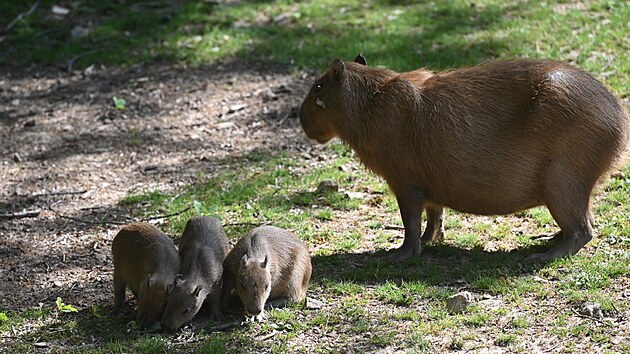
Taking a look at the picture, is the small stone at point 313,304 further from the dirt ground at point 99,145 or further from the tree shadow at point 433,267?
the dirt ground at point 99,145

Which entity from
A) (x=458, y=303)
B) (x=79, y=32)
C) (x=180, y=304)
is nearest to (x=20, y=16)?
(x=79, y=32)

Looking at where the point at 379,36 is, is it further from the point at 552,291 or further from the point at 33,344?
the point at 33,344

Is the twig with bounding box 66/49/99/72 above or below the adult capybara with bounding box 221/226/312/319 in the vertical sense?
below

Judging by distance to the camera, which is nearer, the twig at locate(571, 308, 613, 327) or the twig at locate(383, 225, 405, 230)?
the twig at locate(571, 308, 613, 327)

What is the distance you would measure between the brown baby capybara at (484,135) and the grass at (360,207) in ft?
1.13

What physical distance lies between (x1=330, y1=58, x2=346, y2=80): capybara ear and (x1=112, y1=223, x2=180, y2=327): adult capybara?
1.79m

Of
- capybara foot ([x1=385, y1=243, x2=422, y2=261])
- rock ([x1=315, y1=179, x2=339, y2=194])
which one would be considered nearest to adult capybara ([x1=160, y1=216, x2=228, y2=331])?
capybara foot ([x1=385, y1=243, x2=422, y2=261])

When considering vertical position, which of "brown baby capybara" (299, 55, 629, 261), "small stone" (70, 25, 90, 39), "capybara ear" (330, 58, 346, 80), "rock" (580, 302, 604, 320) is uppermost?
"capybara ear" (330, 58, 346, 80)

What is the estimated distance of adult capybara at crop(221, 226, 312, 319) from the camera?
5.57 m

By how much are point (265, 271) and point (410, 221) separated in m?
1.45

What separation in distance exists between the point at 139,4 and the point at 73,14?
872 millimetres

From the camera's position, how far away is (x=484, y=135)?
651cm

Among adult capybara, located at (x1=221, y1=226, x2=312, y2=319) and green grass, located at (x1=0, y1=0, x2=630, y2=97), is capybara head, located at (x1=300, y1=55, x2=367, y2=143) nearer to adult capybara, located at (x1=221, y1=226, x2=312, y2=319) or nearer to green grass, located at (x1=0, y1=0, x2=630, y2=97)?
adult capybara, located at (x1=221, y1=226, x2=312, y2=319)

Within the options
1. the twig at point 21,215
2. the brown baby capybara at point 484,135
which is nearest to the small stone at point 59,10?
the twig at point 21,215
